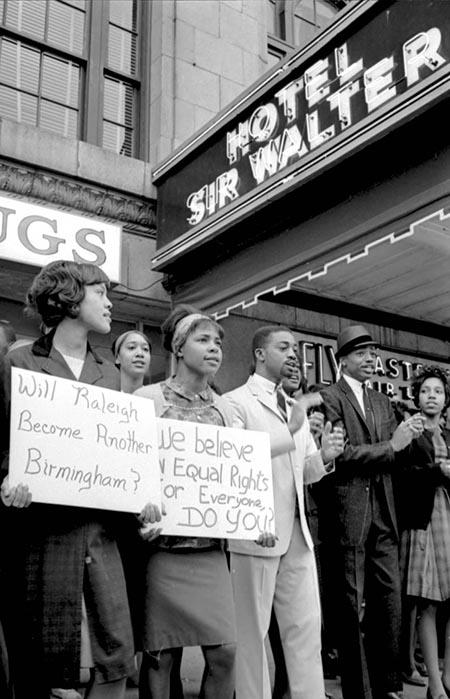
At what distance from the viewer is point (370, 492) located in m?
4.48

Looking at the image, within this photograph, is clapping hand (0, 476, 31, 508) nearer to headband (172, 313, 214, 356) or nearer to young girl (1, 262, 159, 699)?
young girl (1, 262, 159, 699)

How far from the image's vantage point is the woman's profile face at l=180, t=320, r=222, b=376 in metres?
3.53

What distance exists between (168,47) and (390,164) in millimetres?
4418

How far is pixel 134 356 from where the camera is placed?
16.2ft

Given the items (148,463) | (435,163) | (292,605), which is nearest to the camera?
(148,463)

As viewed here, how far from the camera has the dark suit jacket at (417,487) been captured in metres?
4.78

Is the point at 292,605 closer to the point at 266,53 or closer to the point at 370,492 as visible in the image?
the point at 370,492

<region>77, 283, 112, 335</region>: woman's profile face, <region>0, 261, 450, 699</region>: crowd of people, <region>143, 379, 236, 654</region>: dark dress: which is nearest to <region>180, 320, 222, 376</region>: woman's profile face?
<region>0, 261, 450, 699</region>: crowd of people

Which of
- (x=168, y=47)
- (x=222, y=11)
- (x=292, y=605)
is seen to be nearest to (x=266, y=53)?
(x=222, y=11)

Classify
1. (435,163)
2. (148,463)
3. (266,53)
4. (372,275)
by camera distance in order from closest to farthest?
(148,463) < (435,163) < (372,275) < (266,53)

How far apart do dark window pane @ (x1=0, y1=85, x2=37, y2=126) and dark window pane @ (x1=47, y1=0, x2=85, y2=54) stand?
2.78 feet

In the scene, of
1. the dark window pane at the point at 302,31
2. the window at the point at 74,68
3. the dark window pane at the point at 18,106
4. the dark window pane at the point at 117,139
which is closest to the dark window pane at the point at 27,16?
the window at the point at 74,68

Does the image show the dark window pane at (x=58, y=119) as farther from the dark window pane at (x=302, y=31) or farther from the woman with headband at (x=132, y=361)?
the woman with headband at (x=132, y=361)

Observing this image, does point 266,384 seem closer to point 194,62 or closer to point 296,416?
point 296,416
